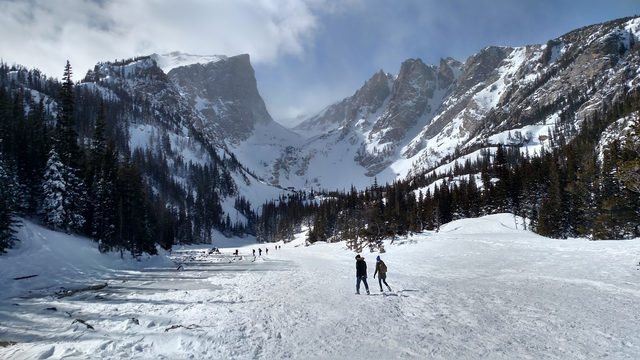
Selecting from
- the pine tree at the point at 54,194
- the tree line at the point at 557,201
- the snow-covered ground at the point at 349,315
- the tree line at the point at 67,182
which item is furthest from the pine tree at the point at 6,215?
the tree line at the point at 557,201

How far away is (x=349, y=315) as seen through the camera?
1248 cm

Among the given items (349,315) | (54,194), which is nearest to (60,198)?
(54,194)

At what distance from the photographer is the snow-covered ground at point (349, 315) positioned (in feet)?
28.3

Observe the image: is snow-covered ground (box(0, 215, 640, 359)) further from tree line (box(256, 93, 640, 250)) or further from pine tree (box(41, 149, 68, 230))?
tree line (box(256, 93, 640, 250))

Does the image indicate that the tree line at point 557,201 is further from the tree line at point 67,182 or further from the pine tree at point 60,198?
the pine tree at point 60,198

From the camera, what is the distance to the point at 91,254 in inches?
1316

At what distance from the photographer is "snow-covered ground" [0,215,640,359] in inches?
340

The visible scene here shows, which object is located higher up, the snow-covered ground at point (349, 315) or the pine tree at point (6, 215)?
the pine tree at point (6, 215)

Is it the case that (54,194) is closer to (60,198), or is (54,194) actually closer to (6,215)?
(60,198)

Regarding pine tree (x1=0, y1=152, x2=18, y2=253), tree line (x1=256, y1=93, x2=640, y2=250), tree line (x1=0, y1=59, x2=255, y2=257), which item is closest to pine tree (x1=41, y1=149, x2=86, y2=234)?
tree line (x1=0, y1=59, x2=255, y2=257)

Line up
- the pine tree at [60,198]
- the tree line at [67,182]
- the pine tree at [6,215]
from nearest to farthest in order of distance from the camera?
the pine tree at [6,215] < the tree line at [67,182] < the pine tree at [60,198]

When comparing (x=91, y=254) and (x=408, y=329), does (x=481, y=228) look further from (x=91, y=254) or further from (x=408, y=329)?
(x=91, y=254)

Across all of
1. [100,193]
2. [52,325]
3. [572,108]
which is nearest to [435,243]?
[52,325]

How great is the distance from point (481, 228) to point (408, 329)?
50064 mm
